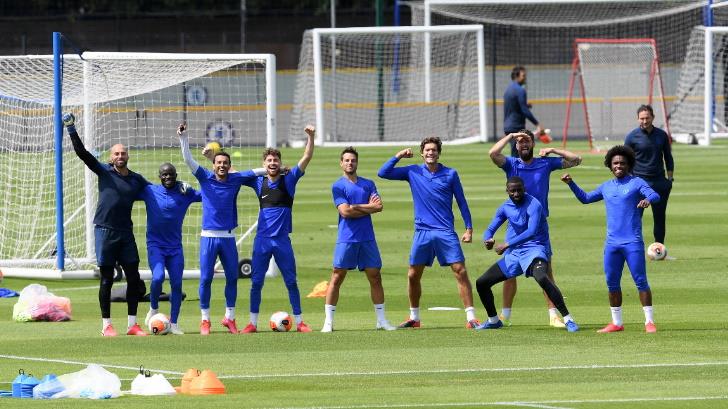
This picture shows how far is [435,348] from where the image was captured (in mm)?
14922

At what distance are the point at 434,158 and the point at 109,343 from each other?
384 cm

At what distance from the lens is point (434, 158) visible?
1648 centimetres

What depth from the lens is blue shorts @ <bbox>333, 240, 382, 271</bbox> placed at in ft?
53.9

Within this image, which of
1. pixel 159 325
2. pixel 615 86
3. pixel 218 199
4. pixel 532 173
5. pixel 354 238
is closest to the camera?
pixel 159 325

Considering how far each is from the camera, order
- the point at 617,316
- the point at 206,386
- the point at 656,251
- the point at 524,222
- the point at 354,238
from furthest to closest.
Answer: the point at 656,251, the point at 354,238, the point at 524,222, the point at 617,316, the point at 206,386

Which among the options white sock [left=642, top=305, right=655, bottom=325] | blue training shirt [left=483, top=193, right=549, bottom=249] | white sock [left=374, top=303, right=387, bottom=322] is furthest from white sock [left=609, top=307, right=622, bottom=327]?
white sock [left=374, top=303, right=387, bottom=322]

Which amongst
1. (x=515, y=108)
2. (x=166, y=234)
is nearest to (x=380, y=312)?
(x=166, y=234)

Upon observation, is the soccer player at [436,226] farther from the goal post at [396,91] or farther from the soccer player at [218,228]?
the goal post at [396,91]

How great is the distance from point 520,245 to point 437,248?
90cm

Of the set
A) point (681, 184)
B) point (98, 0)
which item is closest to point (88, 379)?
point (681, 184)

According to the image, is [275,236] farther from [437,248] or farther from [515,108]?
[515,108]

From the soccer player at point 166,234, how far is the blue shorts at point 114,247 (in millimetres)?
201

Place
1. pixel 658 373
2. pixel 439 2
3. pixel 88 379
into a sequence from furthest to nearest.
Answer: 1. pixel 439 2
2. pixel 658 373
3. pixel 88 379

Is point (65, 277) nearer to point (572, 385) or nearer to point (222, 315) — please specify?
point (222, 315)
